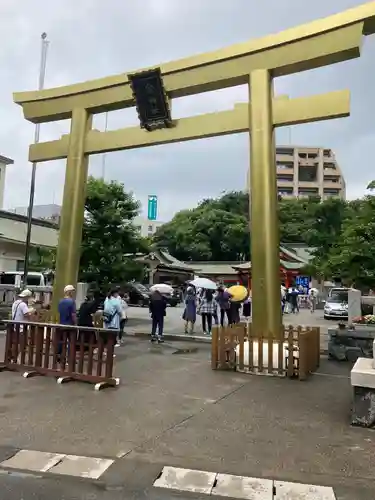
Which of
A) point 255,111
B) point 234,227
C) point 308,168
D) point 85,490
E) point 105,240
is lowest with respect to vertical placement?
point 85,490

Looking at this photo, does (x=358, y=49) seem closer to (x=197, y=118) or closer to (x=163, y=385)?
(x=197, y=118)

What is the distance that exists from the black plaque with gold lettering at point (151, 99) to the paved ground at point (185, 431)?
6341 millimetres

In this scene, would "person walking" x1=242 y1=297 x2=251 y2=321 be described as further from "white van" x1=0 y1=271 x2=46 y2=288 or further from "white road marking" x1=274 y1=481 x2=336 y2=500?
"white road marking" x1=274 y1=481 x2=336 y2=500

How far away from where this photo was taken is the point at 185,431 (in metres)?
5.39

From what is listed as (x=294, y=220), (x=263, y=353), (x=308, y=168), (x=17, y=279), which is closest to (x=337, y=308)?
(x=17, y=279)

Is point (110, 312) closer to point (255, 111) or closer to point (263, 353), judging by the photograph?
point (263, 353)

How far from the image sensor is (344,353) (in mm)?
11234

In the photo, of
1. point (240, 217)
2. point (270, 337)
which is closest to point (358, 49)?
point (270, 337)

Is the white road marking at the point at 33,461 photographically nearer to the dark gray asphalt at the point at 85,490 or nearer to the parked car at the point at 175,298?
the dark gray asphalt at the point at 85,490

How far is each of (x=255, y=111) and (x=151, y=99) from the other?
2752mm

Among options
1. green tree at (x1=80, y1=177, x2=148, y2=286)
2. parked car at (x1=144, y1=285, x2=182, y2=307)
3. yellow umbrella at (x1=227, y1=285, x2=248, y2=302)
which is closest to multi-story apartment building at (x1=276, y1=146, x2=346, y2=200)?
Answer: parked car at (x1=144, y1=285, x2=182, y2=307)

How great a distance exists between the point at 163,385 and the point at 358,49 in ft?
25.3

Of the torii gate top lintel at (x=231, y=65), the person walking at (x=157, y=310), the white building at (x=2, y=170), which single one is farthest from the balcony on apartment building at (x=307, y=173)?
the torii gate top lintel at (x=231, y=65)

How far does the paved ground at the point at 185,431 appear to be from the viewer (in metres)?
4.01
